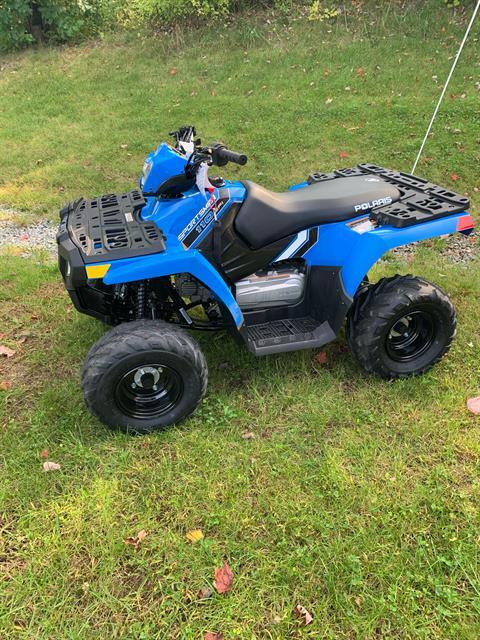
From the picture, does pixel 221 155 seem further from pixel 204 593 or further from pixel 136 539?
pixel 204 593

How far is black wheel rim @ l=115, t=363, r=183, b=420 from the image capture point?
9.62 feet

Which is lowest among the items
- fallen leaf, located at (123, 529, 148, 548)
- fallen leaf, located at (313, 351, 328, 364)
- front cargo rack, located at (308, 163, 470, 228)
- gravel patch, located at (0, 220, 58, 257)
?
fallen leaf, located at (313, 351, 328, 364)

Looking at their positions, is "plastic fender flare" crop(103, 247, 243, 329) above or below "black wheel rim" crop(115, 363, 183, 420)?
above

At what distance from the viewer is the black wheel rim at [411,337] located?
135 inches

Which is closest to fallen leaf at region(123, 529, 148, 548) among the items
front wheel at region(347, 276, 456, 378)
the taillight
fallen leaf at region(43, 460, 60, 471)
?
fallen leaf at region(43, 460, 60, 471)

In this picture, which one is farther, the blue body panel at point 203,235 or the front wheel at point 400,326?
the front wheel at point 400,326

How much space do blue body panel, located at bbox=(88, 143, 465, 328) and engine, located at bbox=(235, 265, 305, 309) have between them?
0.49 ft

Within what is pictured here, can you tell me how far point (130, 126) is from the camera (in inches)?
328

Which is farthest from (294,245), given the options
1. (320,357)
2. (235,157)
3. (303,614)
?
(303,614)

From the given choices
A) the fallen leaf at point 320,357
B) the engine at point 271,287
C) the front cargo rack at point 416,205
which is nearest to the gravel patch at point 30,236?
the engine at point 271,287

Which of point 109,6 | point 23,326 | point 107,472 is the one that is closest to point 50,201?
point 23,326

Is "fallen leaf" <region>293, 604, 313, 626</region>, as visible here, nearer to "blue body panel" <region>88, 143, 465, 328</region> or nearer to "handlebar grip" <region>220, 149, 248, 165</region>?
"blue body panel" <region>88, 143, 465, 328</region>

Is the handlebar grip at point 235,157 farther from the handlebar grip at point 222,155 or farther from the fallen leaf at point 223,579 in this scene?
the fallen leaf at point 223,579

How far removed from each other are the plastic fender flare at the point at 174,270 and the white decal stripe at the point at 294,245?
49 cm
